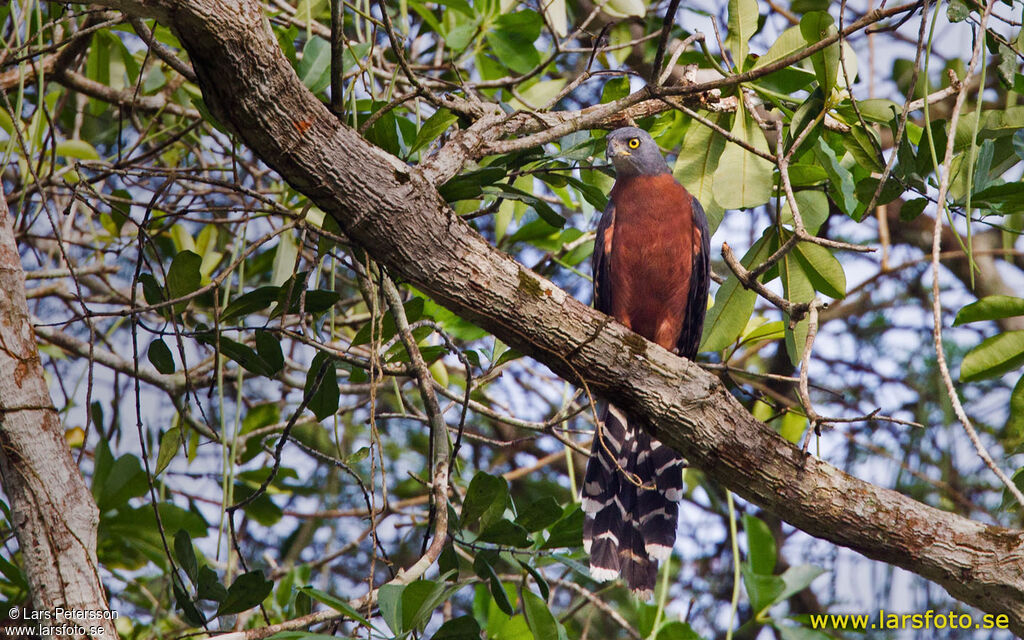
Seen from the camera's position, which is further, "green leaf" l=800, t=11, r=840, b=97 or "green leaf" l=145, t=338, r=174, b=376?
"green leaf" l=145, t=338, r=174, b=376

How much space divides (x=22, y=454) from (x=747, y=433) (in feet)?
6.32

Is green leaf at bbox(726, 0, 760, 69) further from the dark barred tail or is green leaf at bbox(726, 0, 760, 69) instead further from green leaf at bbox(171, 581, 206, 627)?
green leaf at bbox(171, 581, 206, 627)

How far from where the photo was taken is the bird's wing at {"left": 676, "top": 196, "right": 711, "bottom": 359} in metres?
3.55

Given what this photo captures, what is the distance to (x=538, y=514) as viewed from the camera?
2670 millimetres

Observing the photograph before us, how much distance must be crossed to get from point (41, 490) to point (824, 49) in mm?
2403

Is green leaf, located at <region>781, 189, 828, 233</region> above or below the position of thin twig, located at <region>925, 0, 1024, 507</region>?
above

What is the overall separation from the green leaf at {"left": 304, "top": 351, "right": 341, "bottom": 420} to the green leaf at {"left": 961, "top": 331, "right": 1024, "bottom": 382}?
2.02 metres

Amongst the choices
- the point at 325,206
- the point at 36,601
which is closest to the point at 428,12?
the point at 325,206

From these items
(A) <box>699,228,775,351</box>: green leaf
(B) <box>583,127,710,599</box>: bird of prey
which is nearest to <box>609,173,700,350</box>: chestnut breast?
(B) <box>583,127,710,599</box>: bird of prey

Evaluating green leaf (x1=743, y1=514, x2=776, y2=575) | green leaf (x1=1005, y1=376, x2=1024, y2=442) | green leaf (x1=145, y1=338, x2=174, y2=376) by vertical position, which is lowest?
green leaf (x1=743, y1=514, x2=776, y2=575)

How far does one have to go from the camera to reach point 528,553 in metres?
2.65

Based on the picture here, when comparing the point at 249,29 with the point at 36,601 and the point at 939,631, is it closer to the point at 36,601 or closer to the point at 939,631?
the point at 36,601

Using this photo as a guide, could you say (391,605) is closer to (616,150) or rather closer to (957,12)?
Result: (616,150)

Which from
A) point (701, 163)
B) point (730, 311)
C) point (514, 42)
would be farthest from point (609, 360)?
point (514, 42)
